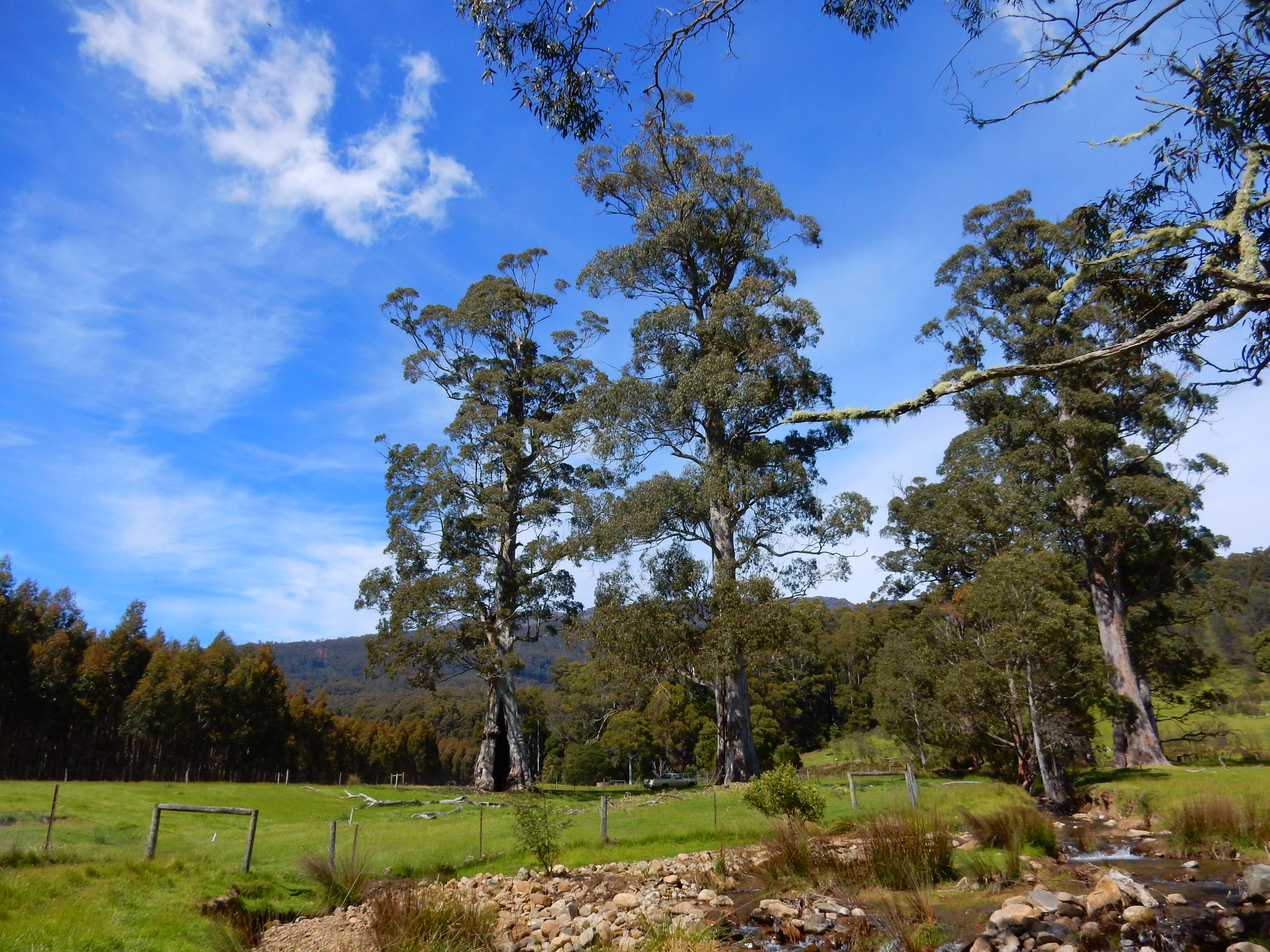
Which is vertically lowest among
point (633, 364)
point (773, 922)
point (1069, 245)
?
point (773, 922)

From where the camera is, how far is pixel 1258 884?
7.48m

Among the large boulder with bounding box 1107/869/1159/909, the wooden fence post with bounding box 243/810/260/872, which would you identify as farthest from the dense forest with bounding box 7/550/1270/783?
the wooden fence post with bounding box 243/810/260/872

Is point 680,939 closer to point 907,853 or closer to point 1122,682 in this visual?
point 907,853

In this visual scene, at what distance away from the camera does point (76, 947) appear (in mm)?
6820

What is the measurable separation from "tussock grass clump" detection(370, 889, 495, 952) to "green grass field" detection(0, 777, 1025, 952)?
87.1 inches

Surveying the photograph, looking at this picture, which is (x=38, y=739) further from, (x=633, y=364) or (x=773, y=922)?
(x=773, y=922)

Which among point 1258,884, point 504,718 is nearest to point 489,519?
point 504,718

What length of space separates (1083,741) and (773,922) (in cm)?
1437

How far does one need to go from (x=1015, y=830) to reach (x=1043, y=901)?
10.6ft

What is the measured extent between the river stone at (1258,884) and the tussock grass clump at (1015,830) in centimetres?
288

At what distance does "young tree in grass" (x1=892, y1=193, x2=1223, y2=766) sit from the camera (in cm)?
2080

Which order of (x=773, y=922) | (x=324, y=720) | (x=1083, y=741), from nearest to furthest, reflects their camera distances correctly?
(x=773, y=922) → (x=1083, y=741) → (x=324, y=720)

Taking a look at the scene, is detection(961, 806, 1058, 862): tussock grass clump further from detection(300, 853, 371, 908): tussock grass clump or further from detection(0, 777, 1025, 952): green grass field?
detection(300, 853, 371, 908): tussock grass clump

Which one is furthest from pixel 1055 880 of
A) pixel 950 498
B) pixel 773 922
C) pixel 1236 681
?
pixel 1236 681
